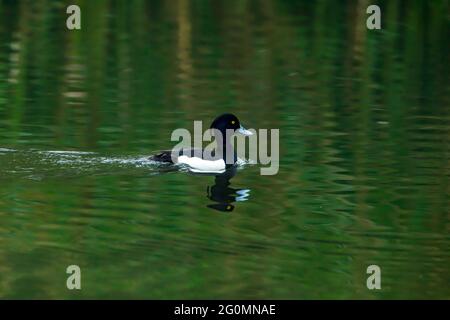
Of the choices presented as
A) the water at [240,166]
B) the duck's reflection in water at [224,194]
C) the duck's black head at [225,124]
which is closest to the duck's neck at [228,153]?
the duck's black head at [225,124]

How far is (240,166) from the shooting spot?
1480 centimetres

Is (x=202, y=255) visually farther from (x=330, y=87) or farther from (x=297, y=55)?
(x=297, y=55)

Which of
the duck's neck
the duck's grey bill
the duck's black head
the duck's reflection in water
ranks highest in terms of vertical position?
the duck's black head

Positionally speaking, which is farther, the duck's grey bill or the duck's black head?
the duck's grey bill

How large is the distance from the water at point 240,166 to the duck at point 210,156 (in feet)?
0.51

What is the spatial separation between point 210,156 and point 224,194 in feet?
5.33

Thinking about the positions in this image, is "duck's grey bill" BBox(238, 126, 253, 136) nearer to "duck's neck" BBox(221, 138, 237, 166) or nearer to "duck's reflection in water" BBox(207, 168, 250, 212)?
"duck's neck" BBox(221, 138, 237, 166)

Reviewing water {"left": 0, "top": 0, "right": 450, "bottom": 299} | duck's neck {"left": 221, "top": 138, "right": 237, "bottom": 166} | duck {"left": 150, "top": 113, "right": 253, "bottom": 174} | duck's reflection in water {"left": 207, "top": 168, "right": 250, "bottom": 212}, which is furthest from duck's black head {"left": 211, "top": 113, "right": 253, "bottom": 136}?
duck's reflection in water {"left": 207, "top": 168, "right": 250, "bottom": 212}

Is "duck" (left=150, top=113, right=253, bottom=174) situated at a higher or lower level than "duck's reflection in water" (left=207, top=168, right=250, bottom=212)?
higher

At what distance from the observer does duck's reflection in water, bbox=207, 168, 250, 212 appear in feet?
40.6

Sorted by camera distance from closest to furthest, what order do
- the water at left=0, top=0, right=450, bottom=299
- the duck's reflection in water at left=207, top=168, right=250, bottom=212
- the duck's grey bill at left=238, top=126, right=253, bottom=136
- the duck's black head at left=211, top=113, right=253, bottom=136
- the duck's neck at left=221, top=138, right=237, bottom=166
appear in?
the water at left=0, top=0, right=450, bottom=299 → the duck's reflection in water at left=207, top=168, right=250, bottom=212 → the duck's neck at left=221, top=138, right=237, bottom=166 → the duck's black head at left=211, top=113, right=253, bottom=136 → the duck's grey bill at left=238, top=126, right=253, bottom=136

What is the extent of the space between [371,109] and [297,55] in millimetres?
5267

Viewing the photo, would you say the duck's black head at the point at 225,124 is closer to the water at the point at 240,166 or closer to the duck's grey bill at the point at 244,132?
the duck's grey bill at the point at 244,132

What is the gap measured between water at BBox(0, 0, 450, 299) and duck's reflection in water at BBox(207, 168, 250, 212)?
5 centimetres
